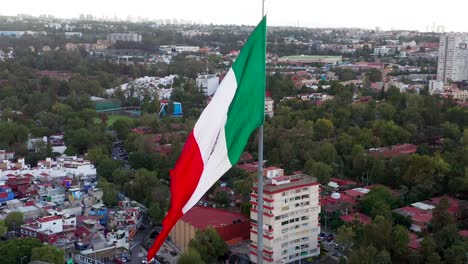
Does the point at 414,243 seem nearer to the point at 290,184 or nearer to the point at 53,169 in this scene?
the point at 290,184

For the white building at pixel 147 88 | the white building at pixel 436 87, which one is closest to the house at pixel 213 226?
the white building at pixel 147 88

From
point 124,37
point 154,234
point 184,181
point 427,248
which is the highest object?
point 184,181

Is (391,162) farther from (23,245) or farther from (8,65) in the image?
(8,65)

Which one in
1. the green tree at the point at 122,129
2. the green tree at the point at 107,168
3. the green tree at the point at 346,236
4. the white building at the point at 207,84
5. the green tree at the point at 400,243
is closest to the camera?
the green tree at the point at 400,243

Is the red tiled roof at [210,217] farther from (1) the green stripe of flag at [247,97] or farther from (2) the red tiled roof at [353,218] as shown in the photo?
(1) the green stripe of flag at [247,97]

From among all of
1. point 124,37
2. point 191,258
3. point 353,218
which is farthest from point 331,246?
point 124,37

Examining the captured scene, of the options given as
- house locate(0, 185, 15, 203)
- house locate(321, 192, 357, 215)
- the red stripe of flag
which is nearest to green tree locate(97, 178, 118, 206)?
house locate(0, 185, 15, 203)

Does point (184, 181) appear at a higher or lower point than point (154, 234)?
higher
